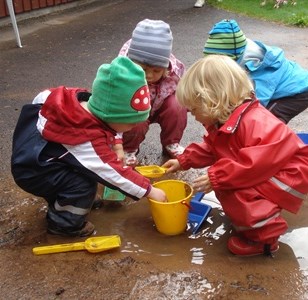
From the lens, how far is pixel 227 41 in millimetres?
3346

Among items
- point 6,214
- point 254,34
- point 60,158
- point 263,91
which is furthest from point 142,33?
point 254,34

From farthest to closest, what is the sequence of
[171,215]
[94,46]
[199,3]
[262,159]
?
[199,3]
[94,46]
[171,215]
[262,159]

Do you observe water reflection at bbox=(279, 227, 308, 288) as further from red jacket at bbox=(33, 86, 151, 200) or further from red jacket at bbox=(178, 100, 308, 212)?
red jacket at bbox=(33, 86, 151, 200)

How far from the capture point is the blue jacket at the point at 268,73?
3.39 m

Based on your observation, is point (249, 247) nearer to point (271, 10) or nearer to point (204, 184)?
point (204, 184)

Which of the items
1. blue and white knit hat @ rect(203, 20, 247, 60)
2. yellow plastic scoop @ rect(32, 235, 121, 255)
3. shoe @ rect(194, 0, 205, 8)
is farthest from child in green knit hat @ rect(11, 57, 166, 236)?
shoe @ rect(194, 0, 205, 8)

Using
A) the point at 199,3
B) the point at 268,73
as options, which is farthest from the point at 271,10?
the point at 268,73

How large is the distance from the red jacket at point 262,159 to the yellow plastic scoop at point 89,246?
567 mm

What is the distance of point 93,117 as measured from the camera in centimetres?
247

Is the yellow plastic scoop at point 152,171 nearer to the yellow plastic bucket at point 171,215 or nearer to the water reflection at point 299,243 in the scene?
the yellow plastic bucket at point 171,215

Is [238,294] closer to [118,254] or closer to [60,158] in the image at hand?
[118,254]

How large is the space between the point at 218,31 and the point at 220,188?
1355 mm

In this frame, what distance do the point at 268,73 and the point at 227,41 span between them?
349mm

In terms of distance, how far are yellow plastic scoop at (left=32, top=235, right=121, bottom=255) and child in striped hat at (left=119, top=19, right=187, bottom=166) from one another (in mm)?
984
